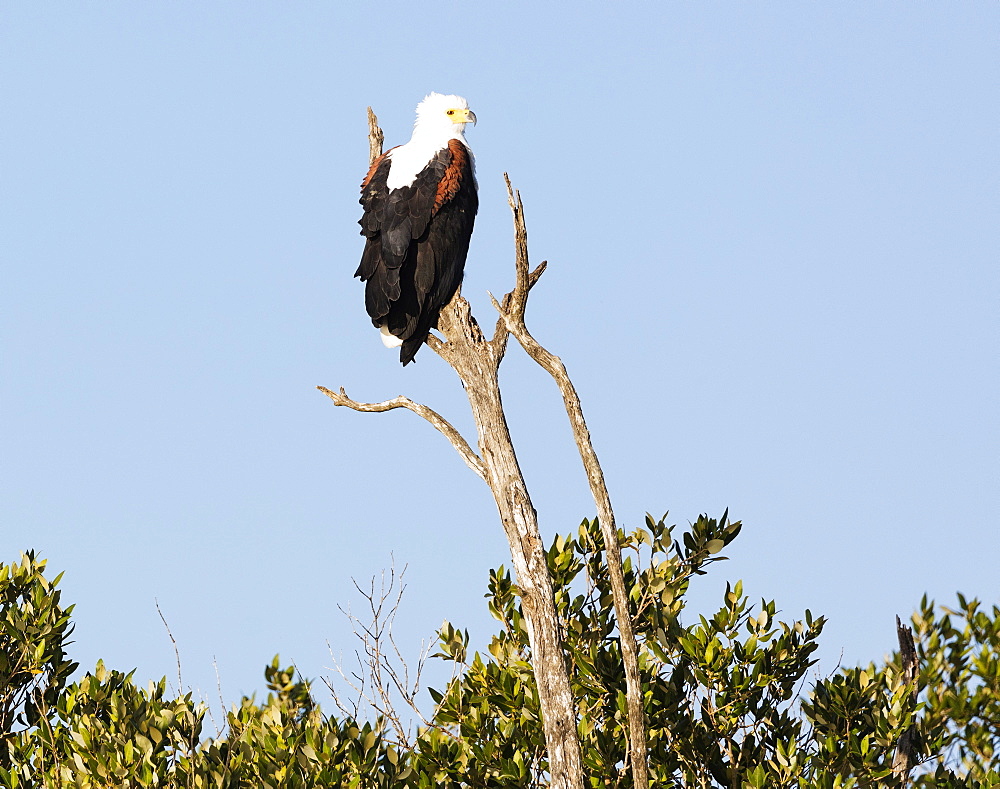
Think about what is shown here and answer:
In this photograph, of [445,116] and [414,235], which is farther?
[445,116]

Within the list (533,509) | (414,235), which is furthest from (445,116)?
(533,509)

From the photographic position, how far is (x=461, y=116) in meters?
10.1

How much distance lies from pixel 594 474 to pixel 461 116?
4.29m

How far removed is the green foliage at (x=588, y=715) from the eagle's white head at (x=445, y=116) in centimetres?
416

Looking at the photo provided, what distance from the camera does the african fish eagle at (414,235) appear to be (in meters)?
8.64

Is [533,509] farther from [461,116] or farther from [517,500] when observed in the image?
[461,116]

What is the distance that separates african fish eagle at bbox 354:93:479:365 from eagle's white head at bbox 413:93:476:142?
1.54 feet

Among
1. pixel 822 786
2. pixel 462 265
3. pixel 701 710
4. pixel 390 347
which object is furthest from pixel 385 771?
pixel 462 265

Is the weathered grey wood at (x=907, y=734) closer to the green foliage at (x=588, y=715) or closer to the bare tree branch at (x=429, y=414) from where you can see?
the green foliage at (x=588, y=715)

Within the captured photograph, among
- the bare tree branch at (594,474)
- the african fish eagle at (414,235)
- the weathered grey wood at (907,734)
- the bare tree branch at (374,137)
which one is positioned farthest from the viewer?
the bare tree branch at (374,137)

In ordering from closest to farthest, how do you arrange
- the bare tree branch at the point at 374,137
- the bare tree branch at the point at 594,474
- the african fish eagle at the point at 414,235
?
1. the bare tree branch at the point at 594,474
2. the african fish eagle at the point at 414,235
3. the bare tree branch at the point at 374,137

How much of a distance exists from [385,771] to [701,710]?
6.76 feet

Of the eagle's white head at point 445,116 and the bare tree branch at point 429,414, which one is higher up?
the eagle's white head at point 445,116

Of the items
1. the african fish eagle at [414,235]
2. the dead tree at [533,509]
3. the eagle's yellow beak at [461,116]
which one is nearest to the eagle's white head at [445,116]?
the eagle's yellow beak at [461,116]
